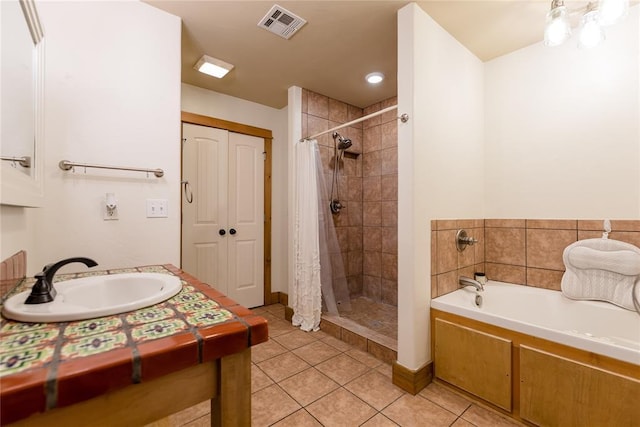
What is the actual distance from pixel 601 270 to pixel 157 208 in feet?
9.06

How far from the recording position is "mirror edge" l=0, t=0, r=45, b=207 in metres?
0.80

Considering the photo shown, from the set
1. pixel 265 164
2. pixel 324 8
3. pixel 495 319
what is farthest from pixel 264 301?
pixel 324 8

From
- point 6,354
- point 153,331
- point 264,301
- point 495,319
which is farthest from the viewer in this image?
point 264,301

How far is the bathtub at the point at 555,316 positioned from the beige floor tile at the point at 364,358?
2.04 ft

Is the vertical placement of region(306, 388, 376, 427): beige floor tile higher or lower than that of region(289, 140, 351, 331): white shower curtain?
lower

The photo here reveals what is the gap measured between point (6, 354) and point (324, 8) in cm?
204

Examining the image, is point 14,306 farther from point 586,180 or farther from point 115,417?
point 586,180

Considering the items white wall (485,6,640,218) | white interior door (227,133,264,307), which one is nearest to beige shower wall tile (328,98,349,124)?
white interior door (227,133,264,307)

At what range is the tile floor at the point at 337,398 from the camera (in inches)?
56.2

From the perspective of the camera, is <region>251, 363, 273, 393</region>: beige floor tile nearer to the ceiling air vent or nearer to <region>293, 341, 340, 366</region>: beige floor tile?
<region>293, 341, 340, 366</region>: beige floor tile

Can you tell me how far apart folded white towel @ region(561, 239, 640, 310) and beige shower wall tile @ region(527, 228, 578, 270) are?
0.08 m

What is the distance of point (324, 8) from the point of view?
66.8 inches

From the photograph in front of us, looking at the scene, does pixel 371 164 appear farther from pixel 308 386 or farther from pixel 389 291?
pixel 308 386

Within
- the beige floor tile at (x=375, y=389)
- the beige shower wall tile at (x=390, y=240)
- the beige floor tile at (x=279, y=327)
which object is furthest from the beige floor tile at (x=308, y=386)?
the beige shower wall tile at (x=390, y=240)
